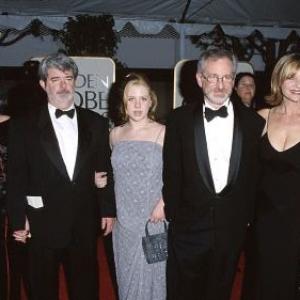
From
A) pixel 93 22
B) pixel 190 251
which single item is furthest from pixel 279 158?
pixel 93 22

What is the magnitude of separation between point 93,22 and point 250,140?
3780 millimetres

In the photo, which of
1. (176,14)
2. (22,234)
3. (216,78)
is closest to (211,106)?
(216,78)

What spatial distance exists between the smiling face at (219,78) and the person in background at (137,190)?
49 cm

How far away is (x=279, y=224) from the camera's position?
8.86 ft

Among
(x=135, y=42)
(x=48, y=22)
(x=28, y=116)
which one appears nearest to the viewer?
(x=28, y=116)

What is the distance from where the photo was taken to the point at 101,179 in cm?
282

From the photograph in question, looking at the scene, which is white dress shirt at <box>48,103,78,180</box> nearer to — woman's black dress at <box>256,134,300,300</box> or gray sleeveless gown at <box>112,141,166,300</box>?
gray sleeveless gown at <box>112,141,166,300</box>

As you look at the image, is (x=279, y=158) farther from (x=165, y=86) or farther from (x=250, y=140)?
(x=165, y=86)

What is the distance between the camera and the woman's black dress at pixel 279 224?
2.62 meters

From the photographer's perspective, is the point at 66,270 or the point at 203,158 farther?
the point at 66,270

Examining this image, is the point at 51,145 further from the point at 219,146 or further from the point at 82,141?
the point at 219,146

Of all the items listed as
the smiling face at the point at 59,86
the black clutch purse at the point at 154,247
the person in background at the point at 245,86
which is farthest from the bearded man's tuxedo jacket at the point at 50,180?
the person in background at the point at 245,86

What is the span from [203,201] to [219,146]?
358 millimetres

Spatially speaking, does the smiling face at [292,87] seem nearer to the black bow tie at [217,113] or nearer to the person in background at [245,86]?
the black bow tie at [217,113]
